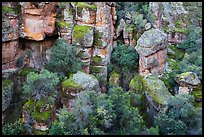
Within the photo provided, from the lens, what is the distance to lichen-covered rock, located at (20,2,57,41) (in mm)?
29250

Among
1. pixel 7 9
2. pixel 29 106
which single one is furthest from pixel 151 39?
pixel 7 9

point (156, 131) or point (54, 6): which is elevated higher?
point (54, 6)

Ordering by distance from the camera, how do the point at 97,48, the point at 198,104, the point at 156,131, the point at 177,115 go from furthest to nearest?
the point at 97,48, the point at 198,104, the point at 177,115, the point at 156,131

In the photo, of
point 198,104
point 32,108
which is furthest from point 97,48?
point 198,104

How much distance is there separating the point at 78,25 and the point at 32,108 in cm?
939

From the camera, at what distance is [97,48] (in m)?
31.0

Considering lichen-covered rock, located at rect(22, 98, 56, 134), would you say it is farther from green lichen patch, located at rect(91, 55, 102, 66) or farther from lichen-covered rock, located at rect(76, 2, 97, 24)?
lichen-covered rock, located at rect(76, 2, 97, 24)

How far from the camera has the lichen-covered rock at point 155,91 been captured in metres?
25.5

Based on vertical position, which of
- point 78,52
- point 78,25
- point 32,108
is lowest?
point 32,108

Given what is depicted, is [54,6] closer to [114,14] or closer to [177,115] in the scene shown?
[114,14]

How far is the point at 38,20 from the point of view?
29.9 metres

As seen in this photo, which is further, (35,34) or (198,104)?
(35,34)

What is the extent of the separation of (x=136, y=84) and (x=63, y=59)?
7230 millimetres

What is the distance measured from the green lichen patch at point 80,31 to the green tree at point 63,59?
137cm
